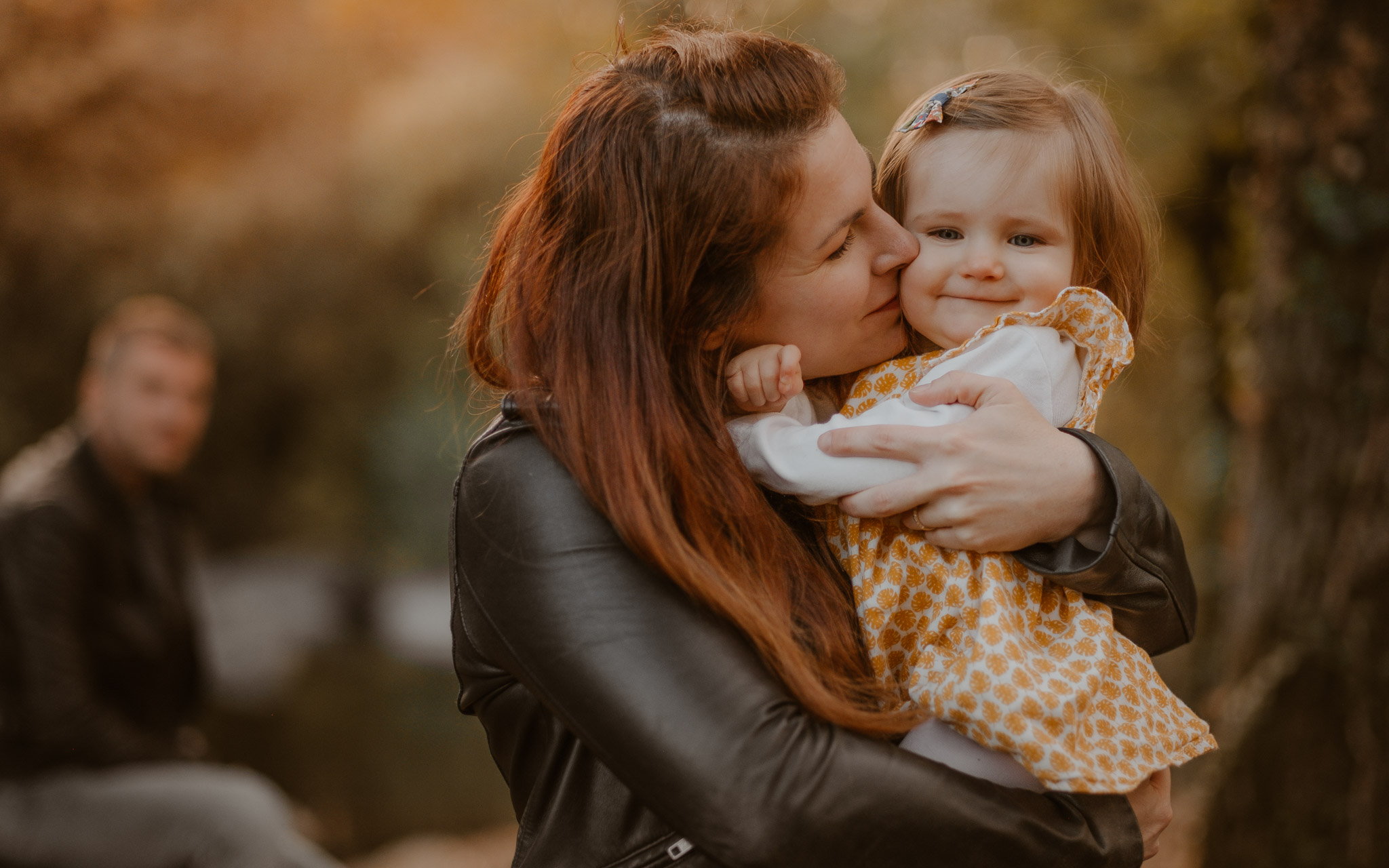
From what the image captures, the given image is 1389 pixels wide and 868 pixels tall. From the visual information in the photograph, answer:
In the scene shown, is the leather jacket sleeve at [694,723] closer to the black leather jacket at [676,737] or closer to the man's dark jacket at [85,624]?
the black leather jacket at [676,737]

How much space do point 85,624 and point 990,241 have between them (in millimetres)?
3010

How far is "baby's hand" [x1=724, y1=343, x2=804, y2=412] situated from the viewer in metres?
1.26

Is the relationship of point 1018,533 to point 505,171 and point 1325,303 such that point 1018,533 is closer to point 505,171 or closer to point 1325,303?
point 1325,303

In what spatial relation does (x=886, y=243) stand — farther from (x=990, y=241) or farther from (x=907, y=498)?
(x=907, y=498)

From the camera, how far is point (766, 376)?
1.26m

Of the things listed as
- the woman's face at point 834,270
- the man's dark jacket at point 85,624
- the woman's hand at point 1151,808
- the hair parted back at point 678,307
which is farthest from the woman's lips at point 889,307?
the man's dark jacket at point 85,624

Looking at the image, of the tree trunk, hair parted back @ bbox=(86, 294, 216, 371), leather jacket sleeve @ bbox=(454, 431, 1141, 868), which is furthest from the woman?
hair parted back @ bbox=(86, 294, 216, 371)

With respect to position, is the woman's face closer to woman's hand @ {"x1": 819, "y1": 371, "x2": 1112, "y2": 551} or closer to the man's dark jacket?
woman's hand @ {"x1": 819, "y1": 371, "x2": 1112, "y2": 551}

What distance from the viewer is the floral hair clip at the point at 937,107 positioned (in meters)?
1.47

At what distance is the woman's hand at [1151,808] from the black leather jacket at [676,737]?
5 centimetres

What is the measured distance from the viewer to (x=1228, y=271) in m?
6.24

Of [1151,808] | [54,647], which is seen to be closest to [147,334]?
[54,647]

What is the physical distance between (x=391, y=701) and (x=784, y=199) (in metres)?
6.17

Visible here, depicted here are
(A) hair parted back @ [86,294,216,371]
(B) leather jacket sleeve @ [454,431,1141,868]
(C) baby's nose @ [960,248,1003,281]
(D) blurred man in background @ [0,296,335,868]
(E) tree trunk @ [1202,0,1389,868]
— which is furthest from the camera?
(A) hair parted back @ [86,294,216,371]
